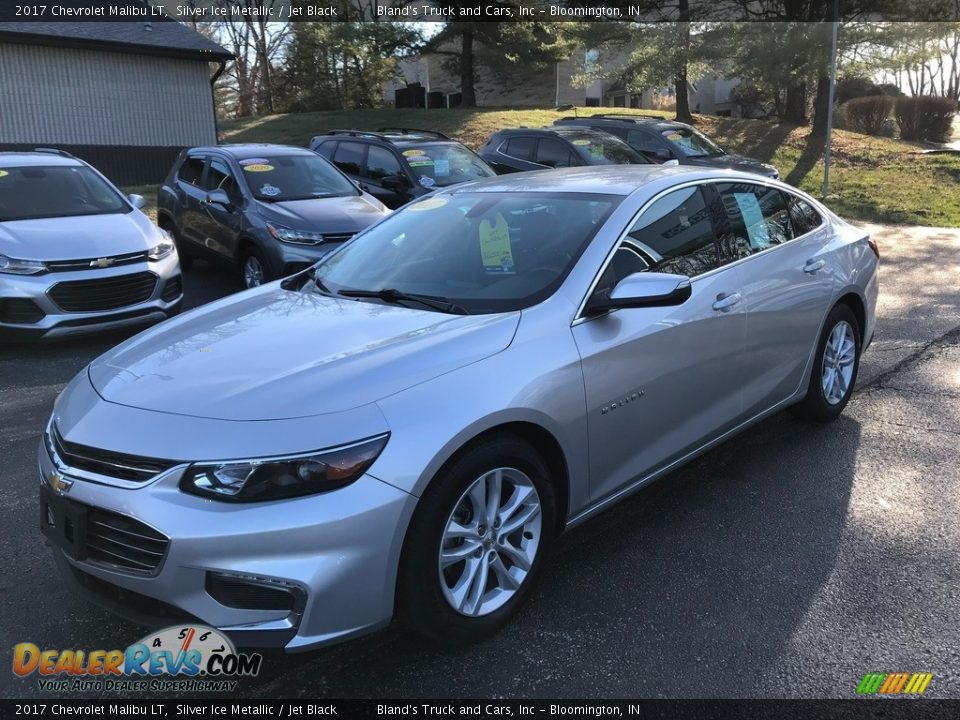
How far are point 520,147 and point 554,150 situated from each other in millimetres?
909

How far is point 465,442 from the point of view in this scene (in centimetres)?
270

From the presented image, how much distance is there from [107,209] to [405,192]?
3992 mm

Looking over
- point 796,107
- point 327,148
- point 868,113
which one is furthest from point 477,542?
point 868,113

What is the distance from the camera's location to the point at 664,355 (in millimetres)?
3480

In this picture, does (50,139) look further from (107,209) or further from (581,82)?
(581,82)

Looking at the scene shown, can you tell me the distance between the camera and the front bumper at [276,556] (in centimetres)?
240

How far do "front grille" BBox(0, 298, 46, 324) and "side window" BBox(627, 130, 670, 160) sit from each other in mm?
11150

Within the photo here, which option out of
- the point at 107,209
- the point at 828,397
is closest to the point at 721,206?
the point at 828,397

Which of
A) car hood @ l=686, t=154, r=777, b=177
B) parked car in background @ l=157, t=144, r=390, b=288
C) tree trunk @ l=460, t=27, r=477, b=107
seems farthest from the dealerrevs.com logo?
tree trunk @ l=460, t=27, r=477, b=107

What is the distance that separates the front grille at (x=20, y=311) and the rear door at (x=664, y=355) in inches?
204

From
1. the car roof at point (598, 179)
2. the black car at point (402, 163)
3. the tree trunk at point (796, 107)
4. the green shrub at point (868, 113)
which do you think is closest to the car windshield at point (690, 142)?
the black car at point (402, 163)

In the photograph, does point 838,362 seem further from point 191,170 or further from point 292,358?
point 191,170

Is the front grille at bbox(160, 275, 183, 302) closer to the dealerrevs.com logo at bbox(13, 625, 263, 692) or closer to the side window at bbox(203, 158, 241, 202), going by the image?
the side window at bbox(203, 158, 241, 202)

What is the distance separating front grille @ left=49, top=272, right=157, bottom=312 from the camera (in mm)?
6660
